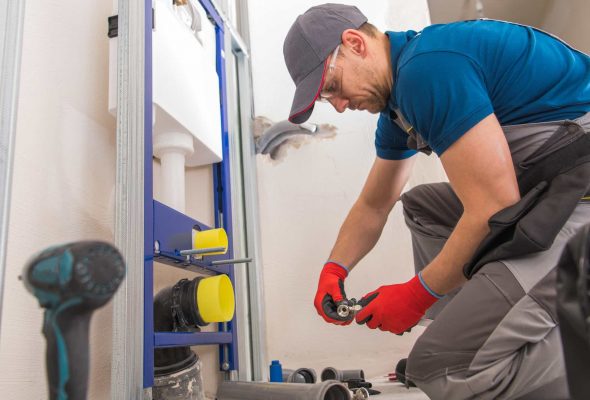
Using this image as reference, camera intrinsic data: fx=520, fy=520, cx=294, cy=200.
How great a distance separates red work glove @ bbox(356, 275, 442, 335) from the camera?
1077 millimetres

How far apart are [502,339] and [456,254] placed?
0.19 meters

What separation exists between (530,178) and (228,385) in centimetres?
82

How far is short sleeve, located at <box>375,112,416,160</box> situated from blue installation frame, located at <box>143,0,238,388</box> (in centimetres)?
49

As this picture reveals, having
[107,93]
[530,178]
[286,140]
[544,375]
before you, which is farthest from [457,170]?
[286,140]

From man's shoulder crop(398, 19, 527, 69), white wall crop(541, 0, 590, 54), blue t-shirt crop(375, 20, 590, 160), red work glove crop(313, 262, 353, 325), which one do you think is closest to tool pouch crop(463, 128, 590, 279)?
blue t-shirt crop(375, 20, 590, 160)

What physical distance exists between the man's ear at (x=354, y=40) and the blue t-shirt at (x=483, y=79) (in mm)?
101

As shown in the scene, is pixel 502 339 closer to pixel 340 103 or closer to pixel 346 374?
pixel 340 103

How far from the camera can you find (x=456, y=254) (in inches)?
40.1

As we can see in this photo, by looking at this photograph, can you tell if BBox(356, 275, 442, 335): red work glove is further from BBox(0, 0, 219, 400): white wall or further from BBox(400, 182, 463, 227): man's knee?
BBox(0, 0, 219, 400): white wall

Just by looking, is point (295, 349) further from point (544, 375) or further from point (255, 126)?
point (544, 375)

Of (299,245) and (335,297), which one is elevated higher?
(299,245)

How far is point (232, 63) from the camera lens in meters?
1.82

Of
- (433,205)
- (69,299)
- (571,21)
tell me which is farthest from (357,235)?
(571,21)

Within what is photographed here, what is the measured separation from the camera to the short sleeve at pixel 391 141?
1412mm
